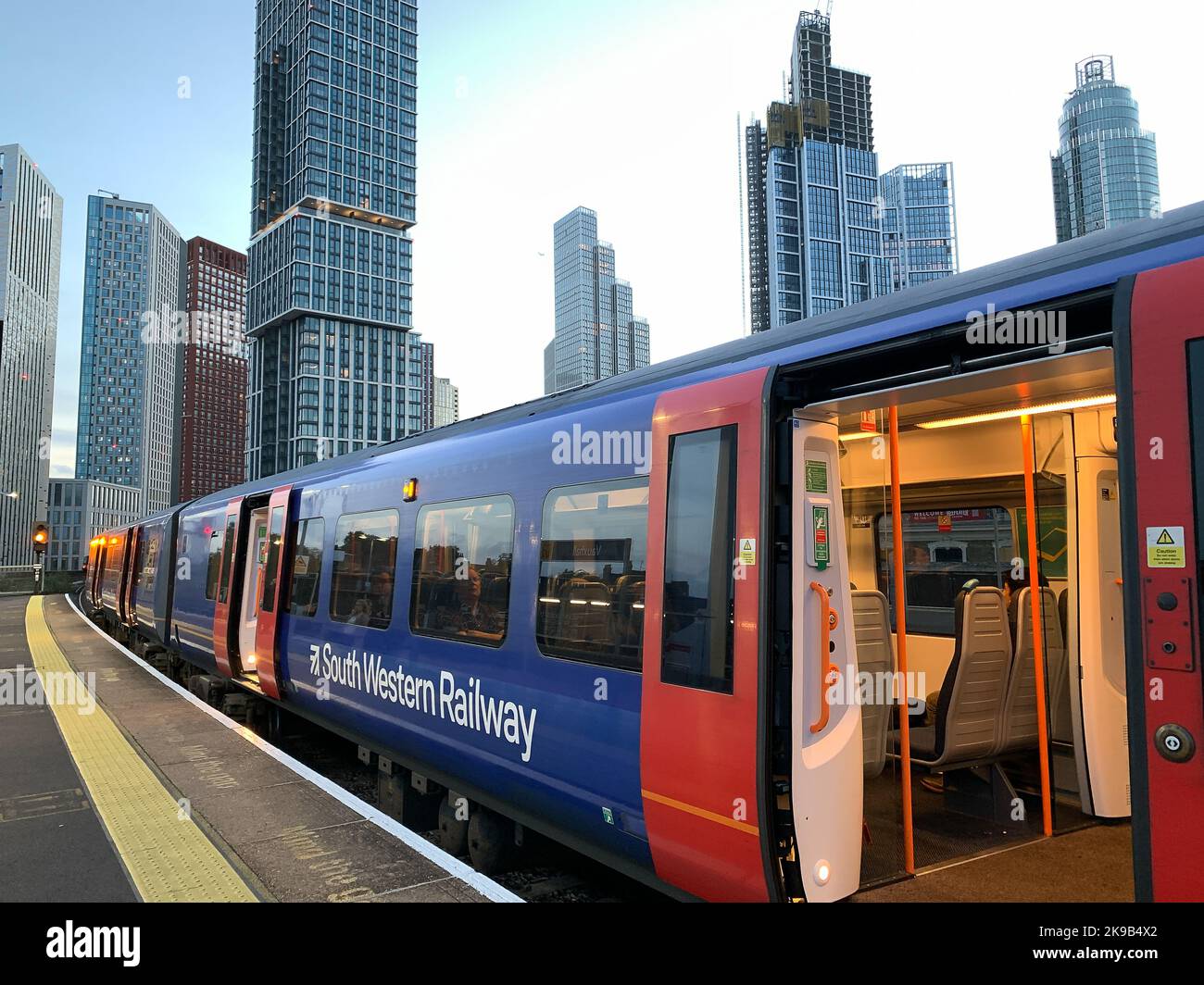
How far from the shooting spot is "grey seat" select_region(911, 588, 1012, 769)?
451cm

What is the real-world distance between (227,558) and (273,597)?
2.75 m

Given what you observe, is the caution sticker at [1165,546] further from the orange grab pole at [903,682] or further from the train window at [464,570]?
the train window at [464,570]

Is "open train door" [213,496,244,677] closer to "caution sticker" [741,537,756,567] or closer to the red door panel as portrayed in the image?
the red door panel

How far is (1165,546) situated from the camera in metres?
1.99

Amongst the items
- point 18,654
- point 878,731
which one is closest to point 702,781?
point 878,731

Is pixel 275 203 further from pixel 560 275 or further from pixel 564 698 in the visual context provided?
pixel 564 698

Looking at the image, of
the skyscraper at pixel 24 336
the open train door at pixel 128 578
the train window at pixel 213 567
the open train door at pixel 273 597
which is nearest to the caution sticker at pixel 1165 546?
the open train door at pixel 273 597

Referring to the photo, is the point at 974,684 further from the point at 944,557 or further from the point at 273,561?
the point at 273,561

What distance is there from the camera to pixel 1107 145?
486 feet

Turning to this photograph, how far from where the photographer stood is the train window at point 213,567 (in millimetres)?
10938

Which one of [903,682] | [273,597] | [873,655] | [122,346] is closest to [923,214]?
[122,346]

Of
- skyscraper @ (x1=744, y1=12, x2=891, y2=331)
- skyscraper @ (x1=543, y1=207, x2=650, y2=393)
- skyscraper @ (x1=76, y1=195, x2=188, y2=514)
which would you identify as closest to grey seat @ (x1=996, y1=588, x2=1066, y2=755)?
skyscraper @ (x1=744, y1=12, x2=891, y2=331)

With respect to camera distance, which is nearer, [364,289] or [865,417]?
[865,417]
